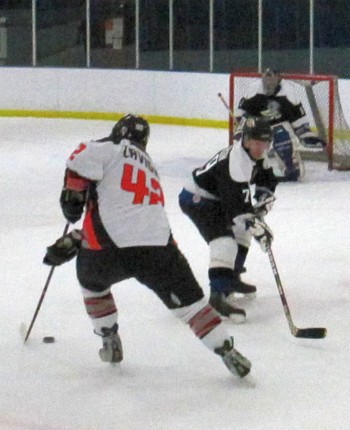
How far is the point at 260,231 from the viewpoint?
4438 mm

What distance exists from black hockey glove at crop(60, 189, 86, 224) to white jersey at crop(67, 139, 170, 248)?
58 millimetres

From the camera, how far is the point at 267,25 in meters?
12.3

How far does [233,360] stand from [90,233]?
620 millimetres

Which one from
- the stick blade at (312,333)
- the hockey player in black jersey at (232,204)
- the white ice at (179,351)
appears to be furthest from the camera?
the hockey player in black jersey at (232,204)

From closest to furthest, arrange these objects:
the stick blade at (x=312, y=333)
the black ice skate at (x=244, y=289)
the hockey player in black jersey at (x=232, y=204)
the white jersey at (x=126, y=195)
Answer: the white jersey at (x=126, y=195)
the stick blade at (x=312, y=333)
the hockey player in black jersey at (x=232, y=204)
the black ice skate at (x=244, y=289)

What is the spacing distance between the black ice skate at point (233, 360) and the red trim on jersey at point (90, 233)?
0.51 metres

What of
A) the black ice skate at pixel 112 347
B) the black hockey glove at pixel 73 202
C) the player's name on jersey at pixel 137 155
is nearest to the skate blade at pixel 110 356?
the black ice skate at pixel 112 347

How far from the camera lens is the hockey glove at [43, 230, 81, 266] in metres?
4.03

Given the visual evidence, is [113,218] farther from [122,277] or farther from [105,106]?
[105,106]

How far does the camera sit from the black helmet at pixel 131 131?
3889 millimetres

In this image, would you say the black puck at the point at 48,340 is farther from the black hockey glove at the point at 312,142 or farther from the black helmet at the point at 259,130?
the black hockey glove at the point at 312,142

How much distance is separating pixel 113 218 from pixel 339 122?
6.04m

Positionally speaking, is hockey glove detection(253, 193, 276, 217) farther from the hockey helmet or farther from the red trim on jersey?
the hockey helmet

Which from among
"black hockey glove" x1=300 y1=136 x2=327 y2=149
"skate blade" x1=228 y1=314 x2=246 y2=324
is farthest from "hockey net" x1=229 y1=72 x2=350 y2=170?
"skate blade" x1=228 y1=314 x2=246 y2=324
